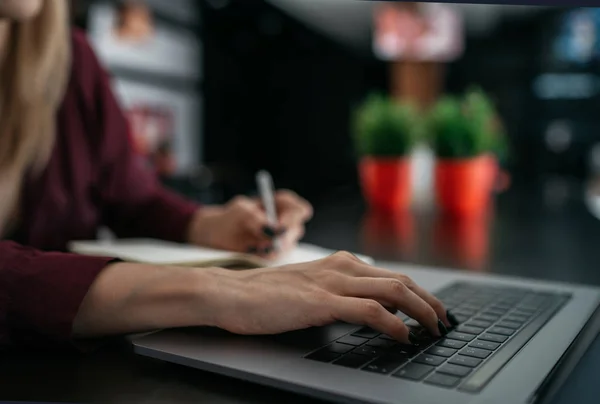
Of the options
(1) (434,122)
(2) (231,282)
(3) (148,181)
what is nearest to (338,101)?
(1) (434,122)

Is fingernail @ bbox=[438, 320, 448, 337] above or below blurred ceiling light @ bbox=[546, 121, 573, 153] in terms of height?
below

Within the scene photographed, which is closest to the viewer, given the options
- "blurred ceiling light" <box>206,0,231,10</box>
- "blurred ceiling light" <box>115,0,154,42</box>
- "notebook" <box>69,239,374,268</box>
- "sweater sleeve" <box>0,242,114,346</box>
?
"sweater sleeve" <box>0,242,114,346</box>

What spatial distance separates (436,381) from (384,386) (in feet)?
0.10

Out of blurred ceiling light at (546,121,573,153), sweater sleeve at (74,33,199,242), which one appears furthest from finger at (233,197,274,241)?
blurred ceiling light at (546,121,573,153)

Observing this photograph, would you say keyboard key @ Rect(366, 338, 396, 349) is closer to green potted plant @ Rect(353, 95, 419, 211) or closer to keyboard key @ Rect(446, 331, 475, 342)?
keyboard key @ Rect(446, 331, 475, 342)

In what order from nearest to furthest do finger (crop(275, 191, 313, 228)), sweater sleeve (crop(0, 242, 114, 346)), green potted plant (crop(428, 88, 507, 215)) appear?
sweater sleeve (crop(0, 242, 114, 346)) → finger (crop(275, 191, 313, 228)) → green potted plant (crop(428, 88, 507, 215))

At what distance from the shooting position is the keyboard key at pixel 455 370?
365mm

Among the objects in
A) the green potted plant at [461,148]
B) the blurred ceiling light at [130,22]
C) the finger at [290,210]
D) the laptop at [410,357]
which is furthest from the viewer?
the blurred ceiling light at [130,22]

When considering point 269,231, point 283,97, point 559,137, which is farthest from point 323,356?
point 283,97

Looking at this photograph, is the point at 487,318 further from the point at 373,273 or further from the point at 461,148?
the point at 461,148

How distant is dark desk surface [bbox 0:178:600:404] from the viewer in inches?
14.8

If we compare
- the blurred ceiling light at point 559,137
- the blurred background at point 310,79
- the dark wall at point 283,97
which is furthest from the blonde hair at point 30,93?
the blurred ceiling light at point 559,137

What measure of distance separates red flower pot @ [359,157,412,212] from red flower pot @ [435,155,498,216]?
0.09m

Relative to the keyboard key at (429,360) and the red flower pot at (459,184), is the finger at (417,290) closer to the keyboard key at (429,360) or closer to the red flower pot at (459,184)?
the keyboard key at (429,360)
